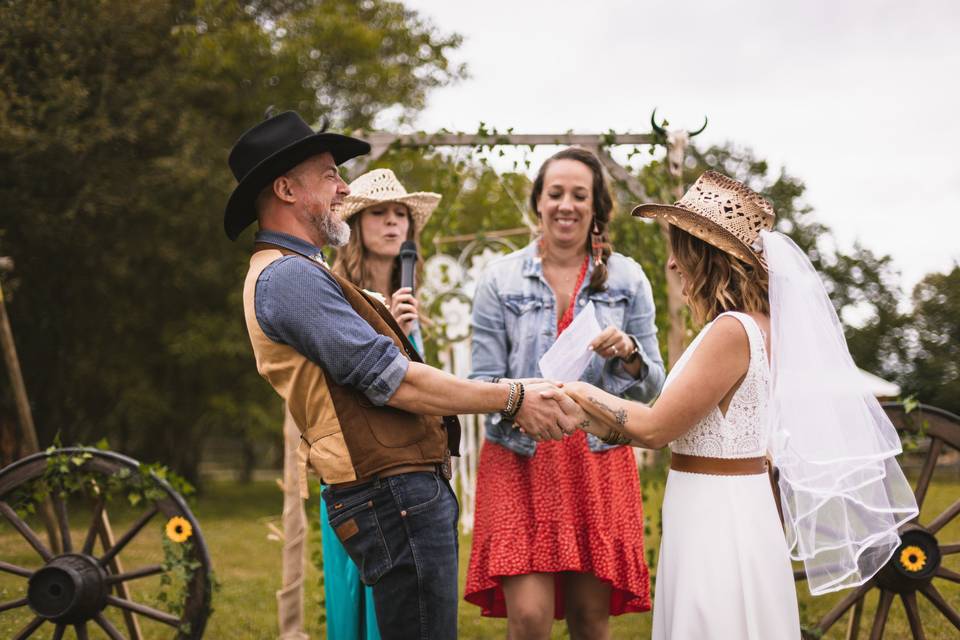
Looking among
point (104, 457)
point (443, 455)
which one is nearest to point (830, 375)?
point (443, 455)

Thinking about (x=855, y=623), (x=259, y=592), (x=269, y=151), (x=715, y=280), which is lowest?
(x=259, y=592)

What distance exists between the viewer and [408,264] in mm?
3686

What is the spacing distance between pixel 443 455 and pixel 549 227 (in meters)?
1.26

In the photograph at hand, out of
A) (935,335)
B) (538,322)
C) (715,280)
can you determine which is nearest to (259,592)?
(538,322)

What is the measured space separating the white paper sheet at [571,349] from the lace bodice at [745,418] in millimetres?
555

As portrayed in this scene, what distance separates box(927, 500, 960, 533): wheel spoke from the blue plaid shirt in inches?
107

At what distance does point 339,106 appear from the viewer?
15680 millimetres

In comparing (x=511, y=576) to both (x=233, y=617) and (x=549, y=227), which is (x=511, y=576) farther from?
(x=233, y=617)

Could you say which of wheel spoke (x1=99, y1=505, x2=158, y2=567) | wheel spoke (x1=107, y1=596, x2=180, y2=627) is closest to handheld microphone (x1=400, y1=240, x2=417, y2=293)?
wheel spoke (x1=99, y1=505, x2=158, y2=567)

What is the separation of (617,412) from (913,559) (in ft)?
6.11

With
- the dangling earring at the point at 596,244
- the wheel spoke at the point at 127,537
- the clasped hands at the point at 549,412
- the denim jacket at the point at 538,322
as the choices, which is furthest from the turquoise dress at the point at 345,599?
the dangling earring at the point at 596,244

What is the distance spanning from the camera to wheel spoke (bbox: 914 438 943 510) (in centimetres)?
403

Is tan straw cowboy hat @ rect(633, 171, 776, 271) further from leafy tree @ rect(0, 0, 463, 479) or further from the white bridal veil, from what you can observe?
leafy tree @ rect(0, 0, 463, 479)

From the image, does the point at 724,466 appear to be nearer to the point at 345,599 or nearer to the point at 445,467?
the point at 445,467
